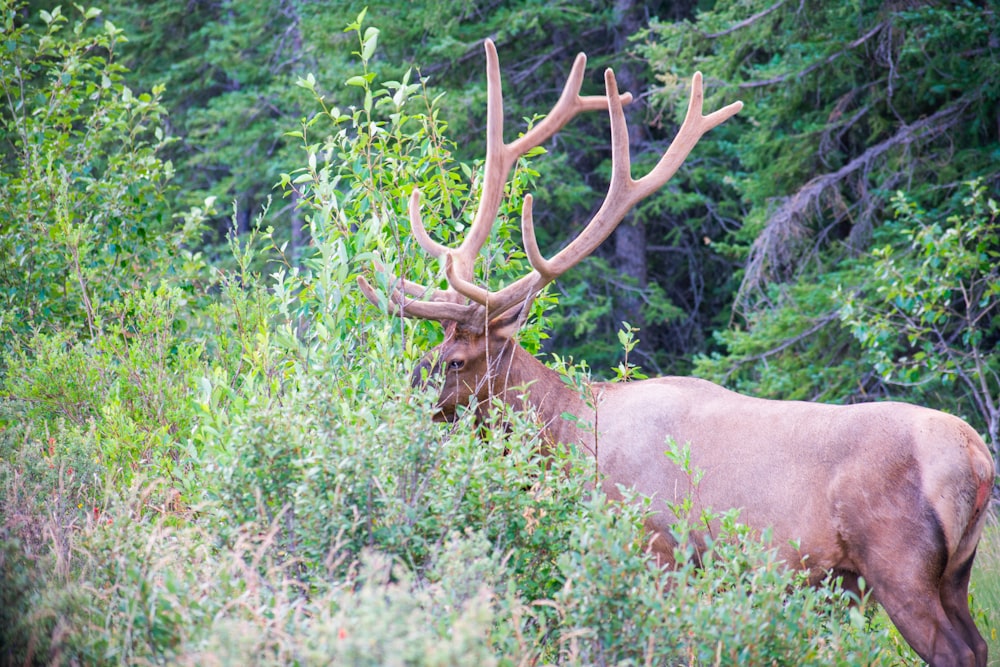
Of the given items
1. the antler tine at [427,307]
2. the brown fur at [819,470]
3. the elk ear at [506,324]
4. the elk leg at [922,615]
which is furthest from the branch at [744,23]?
the elk leg at [922,615]

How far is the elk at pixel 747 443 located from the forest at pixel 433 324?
0.21m

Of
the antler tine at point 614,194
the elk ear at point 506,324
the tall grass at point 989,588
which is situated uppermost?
the antler tine at point 614,194

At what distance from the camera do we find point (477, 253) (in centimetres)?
527

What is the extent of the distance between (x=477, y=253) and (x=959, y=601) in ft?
9.37

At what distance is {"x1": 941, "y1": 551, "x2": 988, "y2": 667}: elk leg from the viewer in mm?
4121

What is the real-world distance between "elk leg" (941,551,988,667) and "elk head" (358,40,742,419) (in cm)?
219

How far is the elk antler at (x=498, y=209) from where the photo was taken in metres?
4.88

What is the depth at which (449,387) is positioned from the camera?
4.95m

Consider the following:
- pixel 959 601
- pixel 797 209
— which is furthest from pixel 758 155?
pixel 959 601

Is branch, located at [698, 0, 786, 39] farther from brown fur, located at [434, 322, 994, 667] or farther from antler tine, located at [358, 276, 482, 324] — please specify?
antler tine, located at [358, 276, 482, 324]

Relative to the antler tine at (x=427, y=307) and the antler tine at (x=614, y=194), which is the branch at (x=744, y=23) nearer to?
the antler tine at (x=614, y=194)

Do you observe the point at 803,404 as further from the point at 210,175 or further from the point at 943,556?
the point at 210,175

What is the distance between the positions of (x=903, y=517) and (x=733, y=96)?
6.35 meters

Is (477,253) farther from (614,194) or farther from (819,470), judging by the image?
(819,470)
